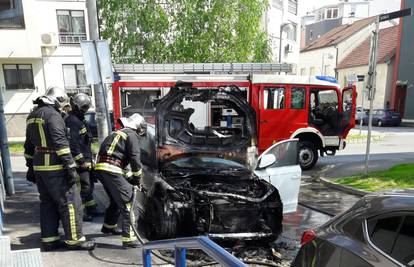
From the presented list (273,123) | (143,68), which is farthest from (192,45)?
(273,123)

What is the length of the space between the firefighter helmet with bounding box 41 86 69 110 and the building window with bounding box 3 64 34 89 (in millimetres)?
16438

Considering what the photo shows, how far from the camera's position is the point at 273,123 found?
360 inches

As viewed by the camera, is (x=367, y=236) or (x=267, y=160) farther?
(x=267, y=160)

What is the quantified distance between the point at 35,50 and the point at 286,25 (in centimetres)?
1488

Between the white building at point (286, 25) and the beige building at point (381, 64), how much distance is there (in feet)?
16.1

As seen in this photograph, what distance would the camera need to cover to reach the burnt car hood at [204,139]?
5273mm

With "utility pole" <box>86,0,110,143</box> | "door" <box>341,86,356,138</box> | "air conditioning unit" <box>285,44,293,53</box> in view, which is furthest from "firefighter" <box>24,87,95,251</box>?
"air conditioning unit" <box>285,44,293,53</box>

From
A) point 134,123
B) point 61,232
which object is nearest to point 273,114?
point 134,123

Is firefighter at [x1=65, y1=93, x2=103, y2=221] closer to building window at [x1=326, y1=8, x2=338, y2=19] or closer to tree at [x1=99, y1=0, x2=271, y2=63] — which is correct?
tree at [x1=99, y1=0, x2=271, y2=63]

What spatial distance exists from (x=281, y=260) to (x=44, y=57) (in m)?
18.4

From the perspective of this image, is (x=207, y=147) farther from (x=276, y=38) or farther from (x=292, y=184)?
(x=276, y=38)

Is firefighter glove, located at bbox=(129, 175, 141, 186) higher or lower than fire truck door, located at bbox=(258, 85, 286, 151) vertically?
lower

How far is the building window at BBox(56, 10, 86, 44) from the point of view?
18214 millimetres

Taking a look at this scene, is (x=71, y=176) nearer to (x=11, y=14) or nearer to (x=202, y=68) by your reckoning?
(x=202, y=68)
